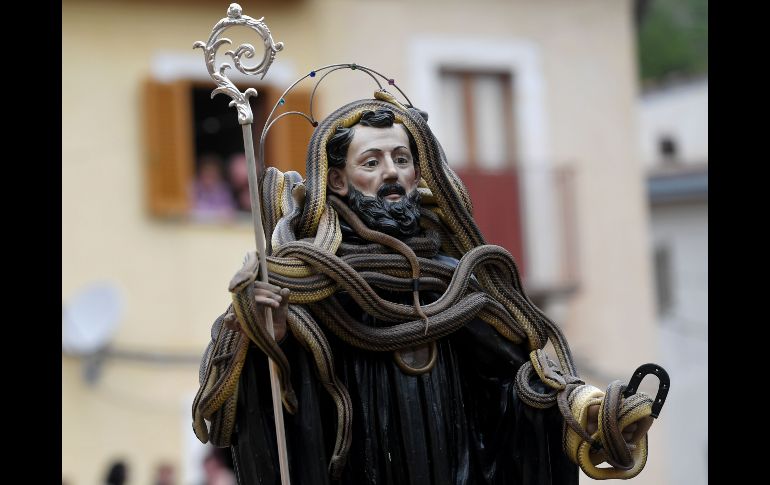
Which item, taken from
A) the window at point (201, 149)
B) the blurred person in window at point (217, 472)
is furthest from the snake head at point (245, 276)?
the window at point (201, 149)

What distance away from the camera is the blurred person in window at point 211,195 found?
18703 millimetres

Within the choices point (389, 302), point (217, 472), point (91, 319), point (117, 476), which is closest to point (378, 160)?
point (389, 302)

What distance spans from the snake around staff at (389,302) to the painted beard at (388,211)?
0.13ft

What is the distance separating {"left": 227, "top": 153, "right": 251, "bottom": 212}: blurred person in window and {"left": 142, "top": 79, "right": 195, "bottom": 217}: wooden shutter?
16.3 inches

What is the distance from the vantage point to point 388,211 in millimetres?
6805

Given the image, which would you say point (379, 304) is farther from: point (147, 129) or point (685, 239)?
point (685, 239)

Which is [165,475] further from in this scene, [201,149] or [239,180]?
[201,149]

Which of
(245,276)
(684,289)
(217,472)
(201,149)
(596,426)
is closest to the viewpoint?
(245,276)

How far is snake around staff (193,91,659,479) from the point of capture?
21.4 ft

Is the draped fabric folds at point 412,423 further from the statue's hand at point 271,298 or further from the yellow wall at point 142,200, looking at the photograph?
the yellow wall at point 142,200

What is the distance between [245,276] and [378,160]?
2.85 feet

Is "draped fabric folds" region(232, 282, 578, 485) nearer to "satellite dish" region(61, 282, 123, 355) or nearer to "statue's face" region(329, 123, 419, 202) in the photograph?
"statue's face" region(329, 123, 419, 202)

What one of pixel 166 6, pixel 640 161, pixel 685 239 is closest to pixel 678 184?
pixel 685 239
